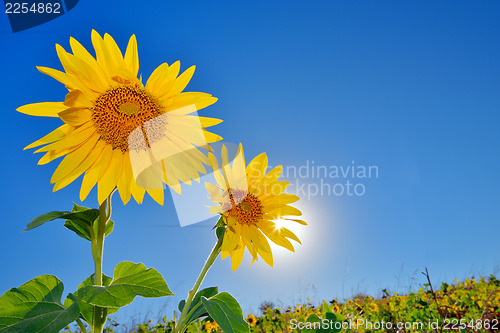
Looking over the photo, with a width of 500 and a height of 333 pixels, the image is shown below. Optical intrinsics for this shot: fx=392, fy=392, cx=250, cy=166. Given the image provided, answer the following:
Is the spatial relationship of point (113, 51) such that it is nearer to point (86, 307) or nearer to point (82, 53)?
point (82, 53)

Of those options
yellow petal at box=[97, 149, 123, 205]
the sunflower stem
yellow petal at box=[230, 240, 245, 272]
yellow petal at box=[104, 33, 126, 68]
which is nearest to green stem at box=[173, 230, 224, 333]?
the sunflower stem

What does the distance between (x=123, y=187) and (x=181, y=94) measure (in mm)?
446

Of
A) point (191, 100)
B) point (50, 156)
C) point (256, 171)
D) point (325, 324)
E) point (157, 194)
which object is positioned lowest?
point (325, 324)

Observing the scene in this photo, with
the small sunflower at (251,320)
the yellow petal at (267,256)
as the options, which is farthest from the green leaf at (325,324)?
the small sunflower at (251,320)

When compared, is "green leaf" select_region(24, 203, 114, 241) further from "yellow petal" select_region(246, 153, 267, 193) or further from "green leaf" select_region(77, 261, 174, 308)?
"yellow petal" select_region(246, 153, 267, 193)

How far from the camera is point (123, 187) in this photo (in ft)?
5.19

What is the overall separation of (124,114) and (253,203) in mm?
746

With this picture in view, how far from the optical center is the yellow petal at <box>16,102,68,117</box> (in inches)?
58.7

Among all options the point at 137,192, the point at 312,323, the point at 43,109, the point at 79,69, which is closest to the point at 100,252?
the point at 137,192

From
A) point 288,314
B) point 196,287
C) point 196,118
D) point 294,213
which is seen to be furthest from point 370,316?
point 196,118

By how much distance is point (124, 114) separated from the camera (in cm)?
163

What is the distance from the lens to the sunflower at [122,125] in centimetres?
153

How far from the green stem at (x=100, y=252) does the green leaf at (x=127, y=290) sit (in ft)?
0.25

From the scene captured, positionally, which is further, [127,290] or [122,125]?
[122,125]
